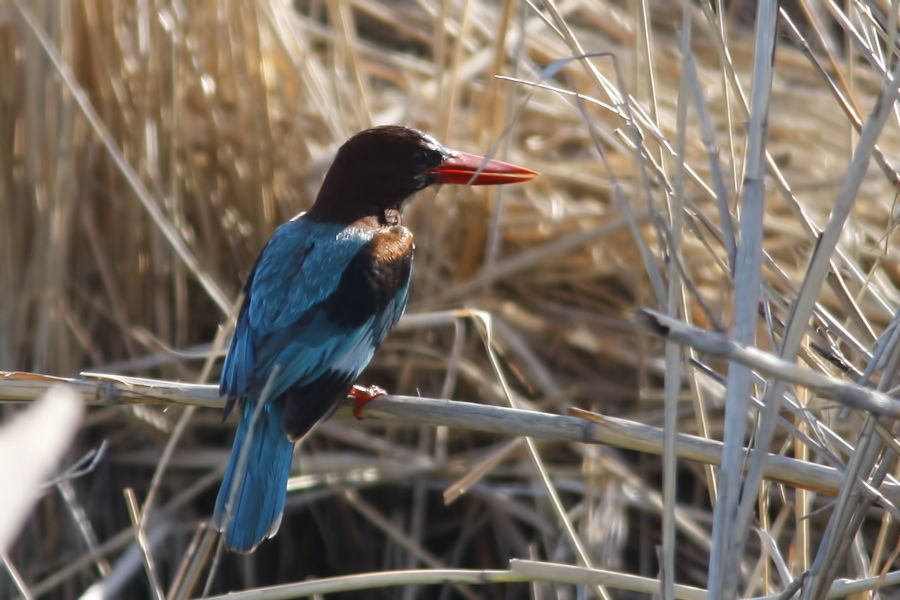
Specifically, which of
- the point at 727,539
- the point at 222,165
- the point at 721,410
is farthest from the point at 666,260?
the point at 222,165

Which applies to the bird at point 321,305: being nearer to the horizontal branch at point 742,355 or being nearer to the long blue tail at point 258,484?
the long blue tail at point 258,484

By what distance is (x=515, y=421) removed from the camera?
1666 millimetres

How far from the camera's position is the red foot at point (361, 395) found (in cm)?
216

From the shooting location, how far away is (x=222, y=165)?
136 inches

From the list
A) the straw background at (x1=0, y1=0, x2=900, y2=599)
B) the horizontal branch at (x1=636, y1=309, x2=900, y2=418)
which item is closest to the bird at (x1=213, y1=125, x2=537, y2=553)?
the straw background at (x1=0, y1=0, x2=900, y2=599)

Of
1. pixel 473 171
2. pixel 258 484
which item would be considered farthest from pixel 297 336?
pixel 473 171

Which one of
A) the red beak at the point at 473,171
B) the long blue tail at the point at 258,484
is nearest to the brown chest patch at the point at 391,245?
the red beak at the point at 473,171

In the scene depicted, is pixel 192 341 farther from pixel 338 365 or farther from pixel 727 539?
pixel 727 539

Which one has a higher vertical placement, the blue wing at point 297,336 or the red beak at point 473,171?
the red beak at point 473,171

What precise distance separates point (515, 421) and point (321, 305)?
0.84m

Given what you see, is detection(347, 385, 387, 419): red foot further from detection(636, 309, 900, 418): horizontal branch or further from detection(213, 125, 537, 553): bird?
detection(636, 309, 900, 418): horizontal branch

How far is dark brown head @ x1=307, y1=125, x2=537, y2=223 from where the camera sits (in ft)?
8.96

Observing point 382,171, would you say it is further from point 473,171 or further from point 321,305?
point 321,305

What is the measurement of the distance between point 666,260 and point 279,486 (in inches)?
34.8
